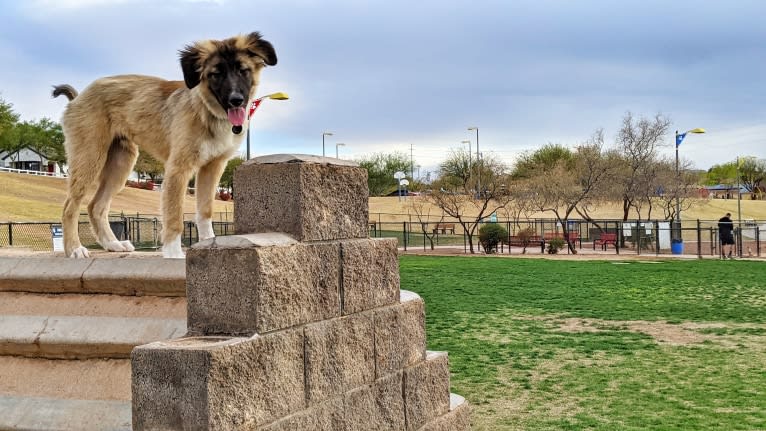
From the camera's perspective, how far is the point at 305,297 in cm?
400

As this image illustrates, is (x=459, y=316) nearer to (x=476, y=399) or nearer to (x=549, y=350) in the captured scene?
(x=549, y=350)

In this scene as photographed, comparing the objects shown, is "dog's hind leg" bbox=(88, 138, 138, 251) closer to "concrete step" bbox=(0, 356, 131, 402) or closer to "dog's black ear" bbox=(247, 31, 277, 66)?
"concrete step" bbox=(0, 356, 131, 402)

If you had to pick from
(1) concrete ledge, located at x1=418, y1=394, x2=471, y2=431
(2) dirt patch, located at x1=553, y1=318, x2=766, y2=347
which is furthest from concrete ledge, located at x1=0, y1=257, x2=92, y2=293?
(2) dirt patch, located at x1=553, y1=318, x2=766, y2=347

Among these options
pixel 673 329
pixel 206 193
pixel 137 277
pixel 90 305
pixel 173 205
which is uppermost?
pixel 206 193

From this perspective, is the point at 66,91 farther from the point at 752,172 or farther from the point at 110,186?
the point at 752,172

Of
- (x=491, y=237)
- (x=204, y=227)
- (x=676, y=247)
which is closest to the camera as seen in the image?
(x=204, y=227)

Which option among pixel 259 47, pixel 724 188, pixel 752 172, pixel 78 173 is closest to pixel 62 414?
pixel 78 173

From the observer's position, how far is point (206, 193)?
5.94 metres

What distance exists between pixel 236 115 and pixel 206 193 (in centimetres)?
108

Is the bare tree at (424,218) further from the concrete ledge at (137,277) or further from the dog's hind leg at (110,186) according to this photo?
the concrete ledge at (137,277)

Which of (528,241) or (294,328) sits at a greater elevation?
(294,328)

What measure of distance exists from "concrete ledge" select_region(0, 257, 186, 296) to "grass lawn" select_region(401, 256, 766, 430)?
9.95 feet

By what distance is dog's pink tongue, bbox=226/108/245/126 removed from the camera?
506 cm

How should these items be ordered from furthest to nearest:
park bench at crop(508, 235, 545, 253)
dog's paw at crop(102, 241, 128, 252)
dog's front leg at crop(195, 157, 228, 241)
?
park bench at crop(508, 235, 545, 253) < dog's paw at crop(102, 241, 128, 252) < dog's front leg at crop(195, 157, 228, 241)
